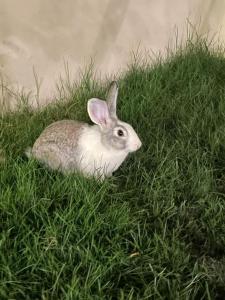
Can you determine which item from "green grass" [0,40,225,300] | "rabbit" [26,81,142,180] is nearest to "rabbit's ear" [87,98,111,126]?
"rabbit" [26,81,142,180]

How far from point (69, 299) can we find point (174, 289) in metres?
0.44

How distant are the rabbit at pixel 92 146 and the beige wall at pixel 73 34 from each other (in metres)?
0.80

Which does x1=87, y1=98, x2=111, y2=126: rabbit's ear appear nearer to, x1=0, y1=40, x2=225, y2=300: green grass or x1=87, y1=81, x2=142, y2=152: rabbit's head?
x1=87, y1=81, x2=142, y2=152: rabbit's head

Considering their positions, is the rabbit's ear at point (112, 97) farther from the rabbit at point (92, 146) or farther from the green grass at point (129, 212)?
the green grass at point (129, 212)

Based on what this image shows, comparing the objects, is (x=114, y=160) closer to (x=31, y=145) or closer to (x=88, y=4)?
(x=31, y=145)

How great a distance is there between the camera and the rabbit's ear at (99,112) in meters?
2.71

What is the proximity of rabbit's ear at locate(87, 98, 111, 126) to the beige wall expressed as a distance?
0.87 metres

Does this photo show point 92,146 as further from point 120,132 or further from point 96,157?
point 120,132

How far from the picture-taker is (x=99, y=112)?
273cm

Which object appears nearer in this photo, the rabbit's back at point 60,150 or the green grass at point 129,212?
the green grass at point 129,212

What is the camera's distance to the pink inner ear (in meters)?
2.71

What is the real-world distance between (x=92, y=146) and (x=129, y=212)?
0.42 meters

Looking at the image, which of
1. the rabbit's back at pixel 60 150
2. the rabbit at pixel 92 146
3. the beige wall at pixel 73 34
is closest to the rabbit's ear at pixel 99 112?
the rabbit at pixel 92 146

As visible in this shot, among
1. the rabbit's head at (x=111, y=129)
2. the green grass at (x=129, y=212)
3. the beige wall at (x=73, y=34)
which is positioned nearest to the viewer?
the green grass at (x=129, y=212)
